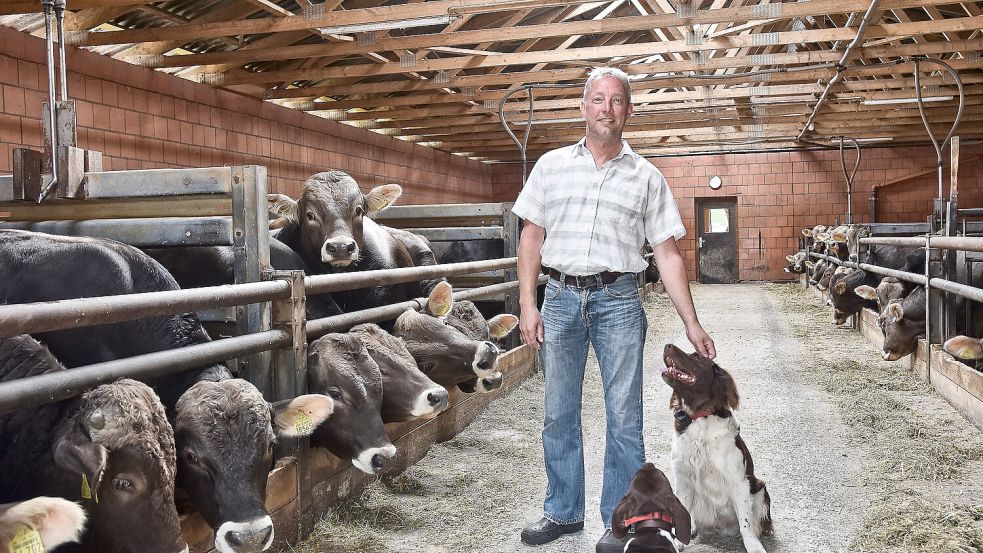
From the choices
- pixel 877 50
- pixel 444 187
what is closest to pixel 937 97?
pixel 877 50

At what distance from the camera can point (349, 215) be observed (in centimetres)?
435

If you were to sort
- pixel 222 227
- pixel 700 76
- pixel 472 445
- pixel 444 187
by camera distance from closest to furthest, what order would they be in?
1. pixel 222 227
2. pixel 472 445
3. pixel 700 76
4. pixel 444 187

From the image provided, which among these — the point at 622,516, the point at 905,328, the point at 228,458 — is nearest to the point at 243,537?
the point at 228,458

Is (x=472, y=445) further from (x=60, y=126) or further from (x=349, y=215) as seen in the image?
(x=60, y=126)

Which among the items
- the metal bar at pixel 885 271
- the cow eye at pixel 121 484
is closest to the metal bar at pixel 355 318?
the cow eye at pixel 121 484

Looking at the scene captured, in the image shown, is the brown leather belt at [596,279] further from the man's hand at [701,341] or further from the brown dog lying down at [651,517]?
the brown dog lying down at [651,517]

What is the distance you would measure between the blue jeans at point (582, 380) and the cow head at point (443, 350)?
70cm

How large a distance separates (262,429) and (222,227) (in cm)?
107

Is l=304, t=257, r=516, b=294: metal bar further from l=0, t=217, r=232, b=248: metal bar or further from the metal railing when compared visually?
l=0, t=217, r=232, b=248: metal bar

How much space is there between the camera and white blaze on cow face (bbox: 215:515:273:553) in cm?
213

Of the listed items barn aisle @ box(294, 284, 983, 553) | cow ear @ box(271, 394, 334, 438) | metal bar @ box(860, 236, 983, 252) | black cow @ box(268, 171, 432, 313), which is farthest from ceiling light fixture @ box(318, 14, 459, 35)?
cow ear @ box(271, 394, 334, 438)

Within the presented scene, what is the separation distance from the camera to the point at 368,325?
3.40 m

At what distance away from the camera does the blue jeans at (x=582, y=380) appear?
9.59 ft

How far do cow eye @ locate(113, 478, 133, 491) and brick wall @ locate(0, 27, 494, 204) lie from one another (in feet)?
20.6
